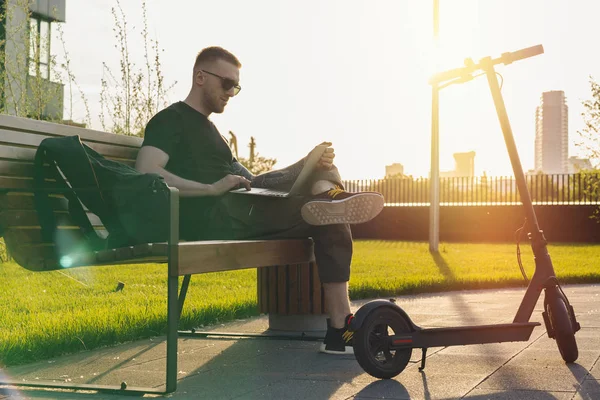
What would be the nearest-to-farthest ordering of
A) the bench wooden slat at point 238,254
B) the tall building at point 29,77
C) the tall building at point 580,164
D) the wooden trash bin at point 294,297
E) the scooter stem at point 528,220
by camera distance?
1. the bench wooden slat at point 238,254
2. the scooter stem at point 528,220
3. the wooden trash bin at point 294,297
4. the tall building at point 29,77
5. the tall building at point 580,164

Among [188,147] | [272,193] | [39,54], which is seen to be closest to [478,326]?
[272,193]

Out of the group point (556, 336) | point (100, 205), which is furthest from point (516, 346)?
point (100, 205)

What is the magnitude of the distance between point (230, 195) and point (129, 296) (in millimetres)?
3184

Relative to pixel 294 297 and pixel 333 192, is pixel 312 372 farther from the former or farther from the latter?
pixel 294 297

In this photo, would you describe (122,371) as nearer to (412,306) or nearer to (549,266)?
(549,266)

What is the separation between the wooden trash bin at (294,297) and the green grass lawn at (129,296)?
29.4 inches

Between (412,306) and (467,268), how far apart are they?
16.2ft

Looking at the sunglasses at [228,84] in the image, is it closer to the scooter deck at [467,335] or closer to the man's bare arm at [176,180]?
the man's bare arm at [176,180]

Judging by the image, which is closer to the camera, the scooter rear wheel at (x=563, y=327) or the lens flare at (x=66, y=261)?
the lens flare at (x=66, y=261)

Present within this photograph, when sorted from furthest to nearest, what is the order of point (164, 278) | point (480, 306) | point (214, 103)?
point (164, 278), point (480, 306), point (214, 103)

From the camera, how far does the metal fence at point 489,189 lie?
2352 centimetres

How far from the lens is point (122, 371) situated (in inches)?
155

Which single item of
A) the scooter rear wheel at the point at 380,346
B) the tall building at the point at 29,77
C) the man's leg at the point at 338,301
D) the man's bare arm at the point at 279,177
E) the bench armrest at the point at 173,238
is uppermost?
the tall building at the point at 29,77

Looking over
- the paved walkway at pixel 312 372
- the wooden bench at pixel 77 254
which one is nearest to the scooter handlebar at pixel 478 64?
the wooden bench at pixel 77 254
